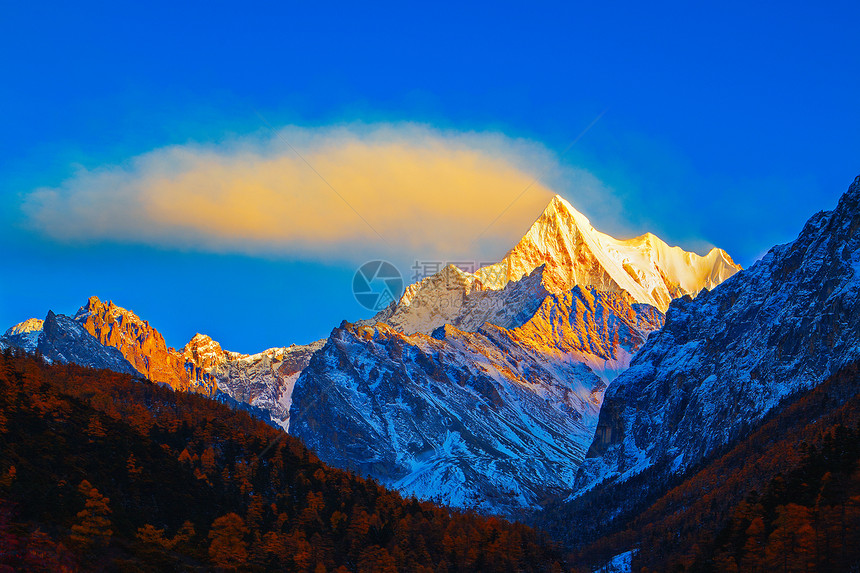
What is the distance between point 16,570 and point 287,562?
73664 mm

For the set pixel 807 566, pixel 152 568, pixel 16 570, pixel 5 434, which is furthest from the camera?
pixel 5 434

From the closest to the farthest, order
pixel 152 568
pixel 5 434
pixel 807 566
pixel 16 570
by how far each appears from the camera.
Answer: pixel 16 570 → pixel 152 568 → pixel 807 566 → pixel 5 434

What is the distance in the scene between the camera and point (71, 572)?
140 meters

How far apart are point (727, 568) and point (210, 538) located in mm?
102296

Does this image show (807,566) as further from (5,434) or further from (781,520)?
(5,434)

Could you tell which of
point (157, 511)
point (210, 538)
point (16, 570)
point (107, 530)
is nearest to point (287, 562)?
point (210, 538)

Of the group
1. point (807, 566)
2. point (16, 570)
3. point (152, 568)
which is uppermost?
point (807, 566)

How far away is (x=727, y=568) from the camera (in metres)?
194

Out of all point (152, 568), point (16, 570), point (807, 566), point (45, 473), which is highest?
point (807, 566)

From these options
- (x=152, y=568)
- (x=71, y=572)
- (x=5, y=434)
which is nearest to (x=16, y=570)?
(x=71, y=572)

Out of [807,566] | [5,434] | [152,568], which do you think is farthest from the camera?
[5,434]

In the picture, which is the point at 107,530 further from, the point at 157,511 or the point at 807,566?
the point at 807,566

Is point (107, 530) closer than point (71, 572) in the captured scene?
No

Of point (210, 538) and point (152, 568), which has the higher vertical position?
point (210, 538)
